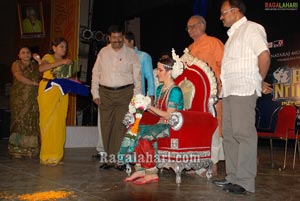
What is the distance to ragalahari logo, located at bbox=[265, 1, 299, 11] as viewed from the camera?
6609mm

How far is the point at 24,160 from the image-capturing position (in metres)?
4.51

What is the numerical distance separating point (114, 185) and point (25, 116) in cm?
241

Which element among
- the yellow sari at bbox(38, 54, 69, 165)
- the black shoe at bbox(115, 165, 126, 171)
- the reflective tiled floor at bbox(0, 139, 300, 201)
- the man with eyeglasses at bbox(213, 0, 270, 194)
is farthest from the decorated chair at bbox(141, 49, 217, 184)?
the yellow sari at bbox(38, 54, 69, 165)

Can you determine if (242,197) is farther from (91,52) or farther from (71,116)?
(91,52)

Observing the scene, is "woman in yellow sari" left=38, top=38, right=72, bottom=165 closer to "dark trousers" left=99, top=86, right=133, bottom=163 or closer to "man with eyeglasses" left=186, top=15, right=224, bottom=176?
"dark trousers" left=99, top=86, right=133, bottom=163

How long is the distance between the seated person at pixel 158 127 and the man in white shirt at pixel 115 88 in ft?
2.05

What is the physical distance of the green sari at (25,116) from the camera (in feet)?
16.1

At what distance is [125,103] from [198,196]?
1.47 m

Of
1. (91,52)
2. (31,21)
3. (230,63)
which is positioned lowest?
(230,63)

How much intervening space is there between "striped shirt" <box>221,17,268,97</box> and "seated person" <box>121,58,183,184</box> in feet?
1.52

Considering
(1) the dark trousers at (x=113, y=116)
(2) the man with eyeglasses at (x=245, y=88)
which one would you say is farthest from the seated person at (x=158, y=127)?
(1) the dark trousers at (x=113, y=116)

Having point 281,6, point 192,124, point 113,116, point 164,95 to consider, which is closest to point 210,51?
point 164,95

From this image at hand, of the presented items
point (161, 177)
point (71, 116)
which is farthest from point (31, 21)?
point (161, 177)

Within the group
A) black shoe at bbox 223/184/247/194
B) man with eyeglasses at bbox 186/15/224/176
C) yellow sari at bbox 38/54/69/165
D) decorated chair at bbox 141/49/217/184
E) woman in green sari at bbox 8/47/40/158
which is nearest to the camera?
black shoe at bbox 223/184/247/194
